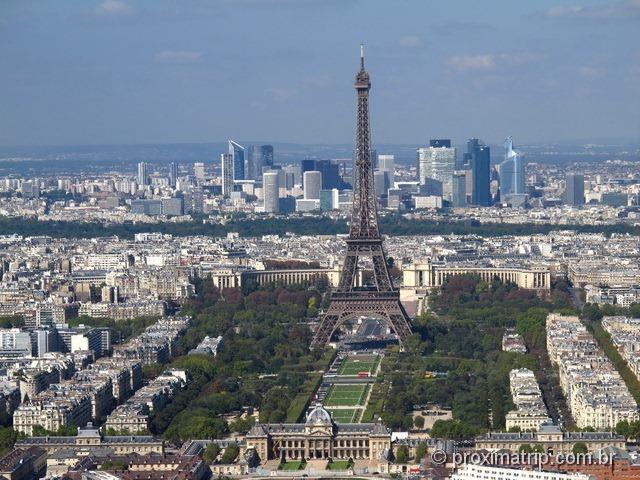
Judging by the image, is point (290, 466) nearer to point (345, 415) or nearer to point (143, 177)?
point (345, 415)

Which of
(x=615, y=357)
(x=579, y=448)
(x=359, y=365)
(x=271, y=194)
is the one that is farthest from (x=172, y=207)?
(x=579, y=448)

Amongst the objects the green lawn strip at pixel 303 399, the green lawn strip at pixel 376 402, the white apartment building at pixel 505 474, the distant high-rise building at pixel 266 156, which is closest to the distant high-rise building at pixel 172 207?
the distant high-rise building at pixel 266 156

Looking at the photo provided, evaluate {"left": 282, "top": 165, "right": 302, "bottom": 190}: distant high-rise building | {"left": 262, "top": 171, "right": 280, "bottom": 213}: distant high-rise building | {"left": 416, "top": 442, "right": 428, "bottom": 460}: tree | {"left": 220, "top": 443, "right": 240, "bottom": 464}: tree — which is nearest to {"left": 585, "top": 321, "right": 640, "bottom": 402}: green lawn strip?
{"left": 416, "top": 442, "right": 428, "bottom": 460}: tree

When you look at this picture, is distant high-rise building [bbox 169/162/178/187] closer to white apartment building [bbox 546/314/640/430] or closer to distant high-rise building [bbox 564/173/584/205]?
distant high-rise building [bbox 564/173/584/205]

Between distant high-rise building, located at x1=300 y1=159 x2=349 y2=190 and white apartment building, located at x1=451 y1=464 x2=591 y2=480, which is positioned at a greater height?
distant high-rise building, located at x1=300 y1=159 x2=349 y2=190

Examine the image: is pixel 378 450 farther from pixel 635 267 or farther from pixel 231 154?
pixel 231 154
